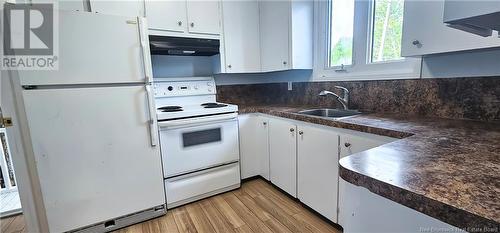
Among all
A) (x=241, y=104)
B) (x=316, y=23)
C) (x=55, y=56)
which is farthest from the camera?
(x=241, y=104)

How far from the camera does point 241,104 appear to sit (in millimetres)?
2764

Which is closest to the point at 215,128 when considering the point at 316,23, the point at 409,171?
the point at 316,23

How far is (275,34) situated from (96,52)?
1.57m

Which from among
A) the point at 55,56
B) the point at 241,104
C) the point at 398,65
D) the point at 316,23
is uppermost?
the point at 316,23

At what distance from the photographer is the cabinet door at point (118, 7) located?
1.78m

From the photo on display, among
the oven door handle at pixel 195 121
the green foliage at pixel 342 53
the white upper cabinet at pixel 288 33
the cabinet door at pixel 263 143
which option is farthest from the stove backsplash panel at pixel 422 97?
the oven door handle at pixel 195 121

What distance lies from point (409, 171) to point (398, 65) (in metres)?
1.38

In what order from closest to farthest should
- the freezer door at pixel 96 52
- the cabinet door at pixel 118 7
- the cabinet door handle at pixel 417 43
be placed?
1. the cabinet door handle at pixel 417 43
2. the freezer door at pixel 96 52
3. the cabinet door at pixel 118 7

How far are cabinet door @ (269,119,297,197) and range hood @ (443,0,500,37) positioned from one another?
4.39 feet

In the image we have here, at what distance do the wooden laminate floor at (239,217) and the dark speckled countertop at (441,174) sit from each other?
1041 millimetres

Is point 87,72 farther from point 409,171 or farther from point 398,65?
point 398,65

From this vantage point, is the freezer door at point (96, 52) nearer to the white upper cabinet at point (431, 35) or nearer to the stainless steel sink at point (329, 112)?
the stainless steel sink at point (329, 112)

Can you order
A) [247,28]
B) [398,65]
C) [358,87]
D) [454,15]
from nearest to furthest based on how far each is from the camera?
[454,15] → [398,65] → [358,87] → [247,28]

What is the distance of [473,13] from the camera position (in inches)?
18.9
